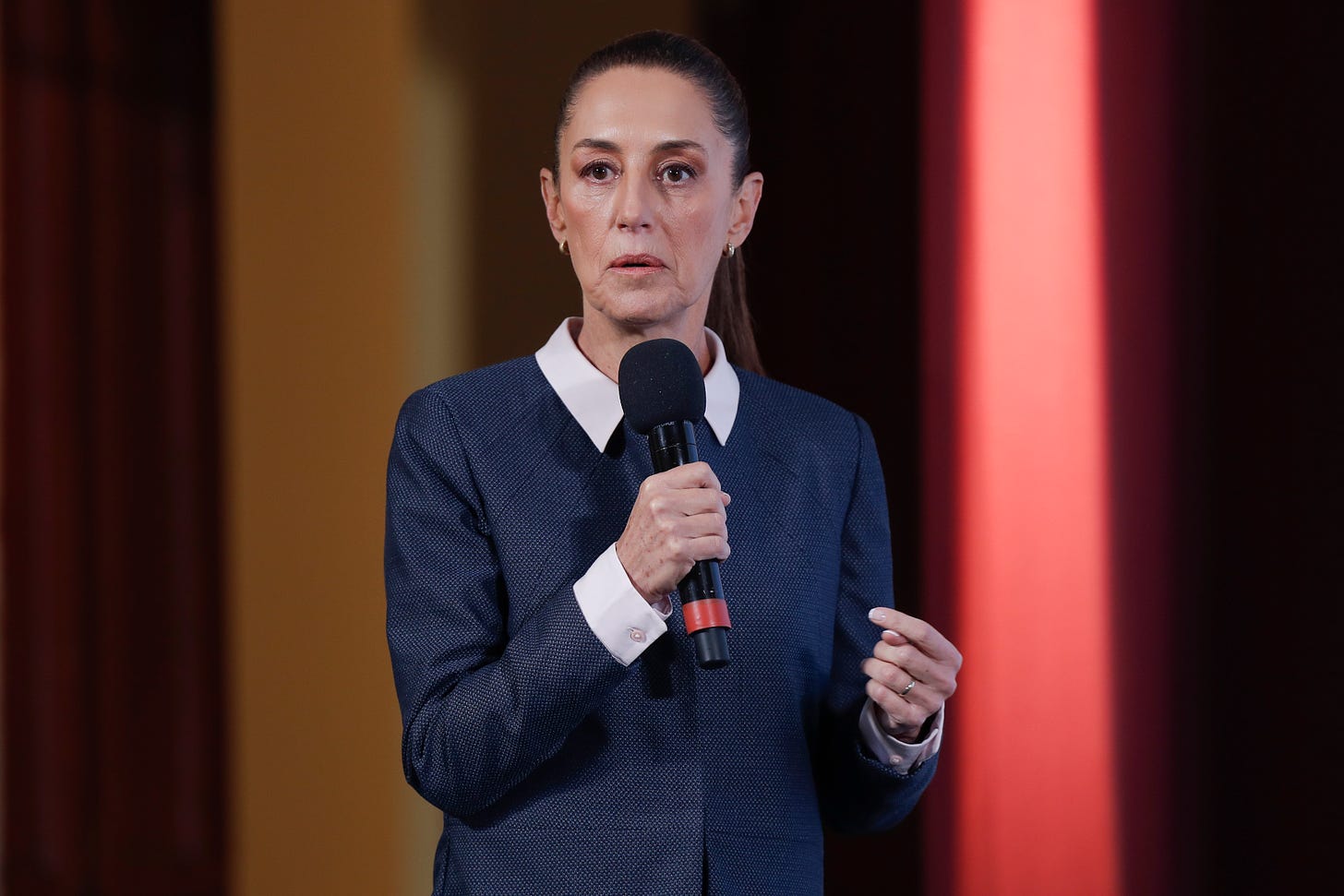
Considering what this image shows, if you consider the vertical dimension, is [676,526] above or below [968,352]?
below

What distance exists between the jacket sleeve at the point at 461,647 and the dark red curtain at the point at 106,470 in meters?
2.27

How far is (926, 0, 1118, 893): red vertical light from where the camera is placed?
2.02 metres

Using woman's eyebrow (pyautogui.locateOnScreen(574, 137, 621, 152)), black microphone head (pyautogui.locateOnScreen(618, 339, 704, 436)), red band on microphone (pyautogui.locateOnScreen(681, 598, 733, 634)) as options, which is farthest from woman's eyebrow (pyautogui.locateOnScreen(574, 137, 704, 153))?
red band on microphone (pyautogui.locateOnScreen(681, 598, 733, 634))

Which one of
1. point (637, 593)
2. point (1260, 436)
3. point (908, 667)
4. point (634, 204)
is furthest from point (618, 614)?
point (1260, 436)

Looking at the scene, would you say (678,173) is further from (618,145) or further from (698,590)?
(698,590)

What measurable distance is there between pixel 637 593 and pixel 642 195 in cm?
38

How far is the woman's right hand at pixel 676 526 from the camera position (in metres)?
0.99

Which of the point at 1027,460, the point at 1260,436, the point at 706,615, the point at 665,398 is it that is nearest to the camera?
the point at 706,615

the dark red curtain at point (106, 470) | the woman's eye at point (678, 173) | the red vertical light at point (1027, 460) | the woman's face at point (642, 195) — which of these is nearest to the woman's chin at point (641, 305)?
the woman's face at point (642, 195)

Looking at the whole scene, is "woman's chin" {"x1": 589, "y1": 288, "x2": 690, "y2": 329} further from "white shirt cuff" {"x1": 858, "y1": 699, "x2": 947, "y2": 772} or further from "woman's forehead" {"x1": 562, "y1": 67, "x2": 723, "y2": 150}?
"white shirt cuff" {"x1": 858, "y1": 699, "x2": 947, "y2": 772}

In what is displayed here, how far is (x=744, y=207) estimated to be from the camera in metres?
1.32

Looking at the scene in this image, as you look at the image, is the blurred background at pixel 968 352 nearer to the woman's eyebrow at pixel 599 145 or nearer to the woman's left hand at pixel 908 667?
the woman's left hand at pixel 908 667

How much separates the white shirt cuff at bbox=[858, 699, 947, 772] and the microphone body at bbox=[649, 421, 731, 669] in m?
0.25

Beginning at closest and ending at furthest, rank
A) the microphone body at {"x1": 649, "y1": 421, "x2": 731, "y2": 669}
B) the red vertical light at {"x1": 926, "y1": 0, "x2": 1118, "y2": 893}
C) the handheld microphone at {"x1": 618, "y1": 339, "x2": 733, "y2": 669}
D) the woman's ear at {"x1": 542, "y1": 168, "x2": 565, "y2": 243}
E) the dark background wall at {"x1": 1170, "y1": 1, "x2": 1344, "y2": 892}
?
the microphone body at {"x1": 649, "y1": 421, "x2": 731, "y2": 669} < the handheld microphone at {"x1": 618, "y1": 339, "x2": 733, "y2": 669} < the woman's ear at {"x1": 542, "y1": 168, "x2": 565, "y2": 243} < the dark background wall at {"x1": 1170, "y1": 1, "x2": 1344, "y2": 892} < the red vertical light at {"x1": 926, "y1": 0, "x2": 1118, "y2": 893}
